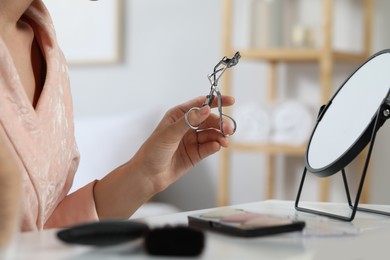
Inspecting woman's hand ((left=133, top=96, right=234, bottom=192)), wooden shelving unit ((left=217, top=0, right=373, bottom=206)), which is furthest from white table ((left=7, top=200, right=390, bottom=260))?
wooden shelving unit ((left=217, top=0, right=373, bottom=206))

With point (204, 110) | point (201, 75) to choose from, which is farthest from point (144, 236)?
point (201, 75)

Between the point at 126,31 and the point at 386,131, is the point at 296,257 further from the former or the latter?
the point at 126,31

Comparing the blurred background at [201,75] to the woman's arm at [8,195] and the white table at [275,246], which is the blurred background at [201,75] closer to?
the white table at [275,246]

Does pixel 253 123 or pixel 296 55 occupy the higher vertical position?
pixel 296 55

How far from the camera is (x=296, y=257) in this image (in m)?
0.55

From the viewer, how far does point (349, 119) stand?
821 millimetres

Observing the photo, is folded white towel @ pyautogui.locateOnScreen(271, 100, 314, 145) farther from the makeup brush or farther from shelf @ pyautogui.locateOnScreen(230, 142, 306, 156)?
the makeup brush

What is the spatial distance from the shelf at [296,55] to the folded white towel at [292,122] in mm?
168

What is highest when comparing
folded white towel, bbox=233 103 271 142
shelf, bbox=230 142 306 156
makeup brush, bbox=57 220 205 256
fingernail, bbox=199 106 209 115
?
fingernail, bbox=199 106 209 115

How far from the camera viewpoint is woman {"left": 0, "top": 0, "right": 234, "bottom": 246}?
3.28 feet

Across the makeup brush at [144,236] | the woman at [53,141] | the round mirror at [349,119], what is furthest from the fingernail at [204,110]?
the makeup brush at [144,236]

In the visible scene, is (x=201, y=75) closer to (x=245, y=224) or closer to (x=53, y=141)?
(x=53, y=141)

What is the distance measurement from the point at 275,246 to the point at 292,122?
1.87 meters

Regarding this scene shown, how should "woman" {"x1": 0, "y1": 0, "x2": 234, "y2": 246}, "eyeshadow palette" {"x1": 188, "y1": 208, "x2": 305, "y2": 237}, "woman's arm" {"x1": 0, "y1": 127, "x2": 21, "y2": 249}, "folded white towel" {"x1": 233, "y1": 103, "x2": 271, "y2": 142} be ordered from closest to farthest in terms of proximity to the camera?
"woman's arm" {"x1": 0, "y1": 127, "x2": 21, "y2": 249} → "eyeshadow palette" {"x1": 188, "y1": 208, "x2": 305, "y2": 237} → "woman" {"x1": 0, "y1": 0, "x2": 234, "y2": 246} → "folded white towel" {"x1": 233, "y1": 103, "x2": 271, "y2": 142}
